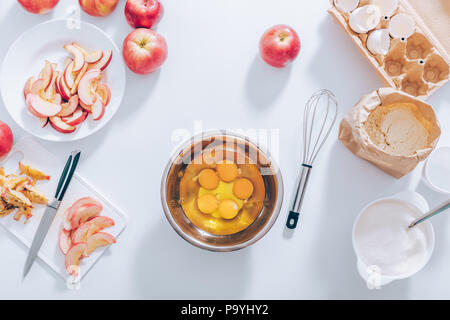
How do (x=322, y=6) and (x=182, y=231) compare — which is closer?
(x=182, y=231)

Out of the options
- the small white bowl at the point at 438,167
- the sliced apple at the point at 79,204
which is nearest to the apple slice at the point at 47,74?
the sliced apple at the point at 79,204

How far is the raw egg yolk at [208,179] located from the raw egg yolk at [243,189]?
45mm

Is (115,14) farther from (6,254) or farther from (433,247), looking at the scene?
(433,247)

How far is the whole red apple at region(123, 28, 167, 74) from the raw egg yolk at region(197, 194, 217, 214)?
1.01ft

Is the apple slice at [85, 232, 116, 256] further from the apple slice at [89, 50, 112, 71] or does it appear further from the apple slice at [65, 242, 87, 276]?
the apple slice at [89, 50, 112, 71]

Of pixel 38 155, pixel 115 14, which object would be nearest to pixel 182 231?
pixel 38 155

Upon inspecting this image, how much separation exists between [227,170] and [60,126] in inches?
14.5

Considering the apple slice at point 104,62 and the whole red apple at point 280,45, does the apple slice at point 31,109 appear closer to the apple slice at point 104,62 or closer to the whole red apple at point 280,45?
the apple slice at point 104,62

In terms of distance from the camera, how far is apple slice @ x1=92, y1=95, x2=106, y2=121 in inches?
34.4

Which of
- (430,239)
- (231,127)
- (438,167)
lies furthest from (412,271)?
(231,127)

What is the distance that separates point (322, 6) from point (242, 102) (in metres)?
0.29

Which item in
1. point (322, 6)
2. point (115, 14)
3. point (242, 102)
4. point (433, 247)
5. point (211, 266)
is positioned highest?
point (115, 14)

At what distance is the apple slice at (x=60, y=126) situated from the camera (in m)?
0.87

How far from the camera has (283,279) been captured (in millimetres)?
931
